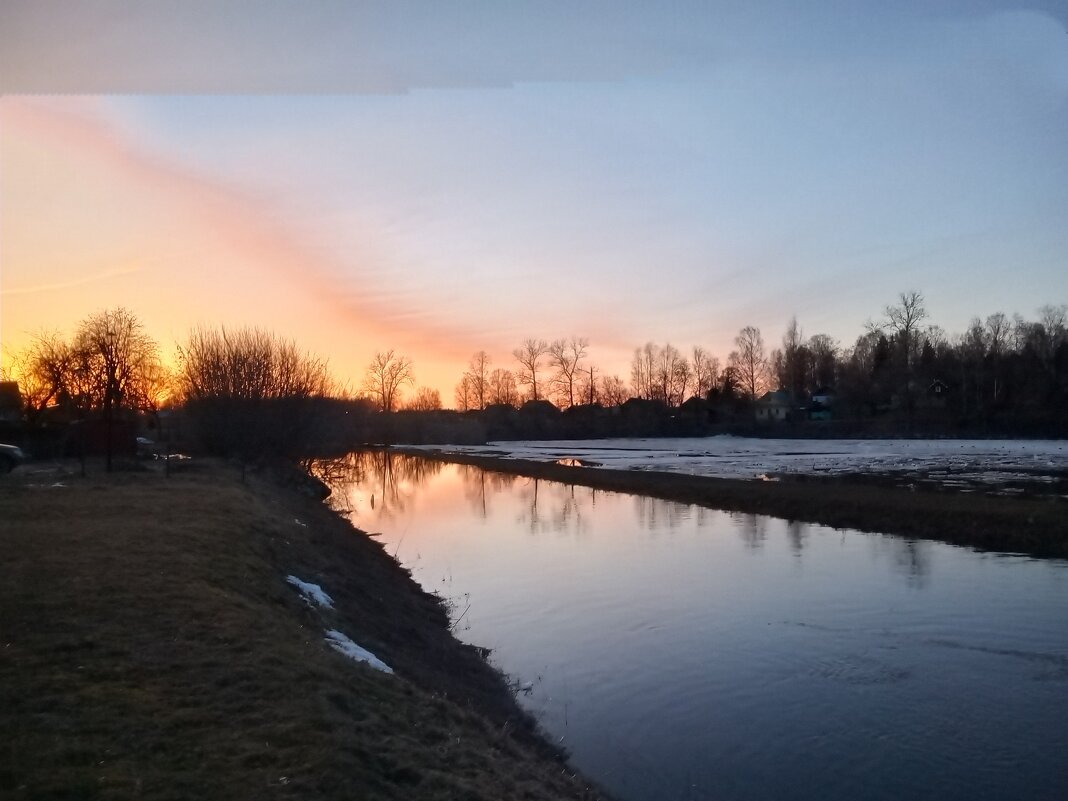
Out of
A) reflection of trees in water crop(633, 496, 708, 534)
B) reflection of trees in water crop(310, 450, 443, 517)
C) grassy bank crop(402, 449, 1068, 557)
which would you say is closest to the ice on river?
grassy bank crop(402, 449, 1068, 557)

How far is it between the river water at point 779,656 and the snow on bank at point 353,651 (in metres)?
2.40

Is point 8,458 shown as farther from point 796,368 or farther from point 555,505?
point 796,368

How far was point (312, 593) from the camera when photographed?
46.8 ft

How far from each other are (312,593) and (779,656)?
25.5 feet

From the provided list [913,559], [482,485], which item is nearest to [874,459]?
[482,485]

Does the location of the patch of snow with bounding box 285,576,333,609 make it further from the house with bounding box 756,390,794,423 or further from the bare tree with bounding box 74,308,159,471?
the house with bounding box 756,390,794,423

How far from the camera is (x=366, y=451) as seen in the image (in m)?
96.1

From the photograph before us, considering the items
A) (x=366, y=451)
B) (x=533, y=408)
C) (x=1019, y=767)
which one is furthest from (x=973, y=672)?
(x=533, y=408)

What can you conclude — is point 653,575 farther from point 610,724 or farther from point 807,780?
point 807,780

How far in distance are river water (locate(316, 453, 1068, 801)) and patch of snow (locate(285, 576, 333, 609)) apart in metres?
2.91

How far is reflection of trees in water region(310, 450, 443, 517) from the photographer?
43.8 metres

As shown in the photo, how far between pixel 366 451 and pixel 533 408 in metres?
35.4

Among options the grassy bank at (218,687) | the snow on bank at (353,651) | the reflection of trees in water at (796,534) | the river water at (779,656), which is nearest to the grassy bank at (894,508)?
the reflection of trees in water at (796,534)

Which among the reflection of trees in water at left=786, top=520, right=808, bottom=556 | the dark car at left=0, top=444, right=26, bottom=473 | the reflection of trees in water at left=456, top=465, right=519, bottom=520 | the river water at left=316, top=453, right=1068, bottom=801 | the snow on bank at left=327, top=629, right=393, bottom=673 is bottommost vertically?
the river water at left=316, top=453, right=1068, bottom=801
